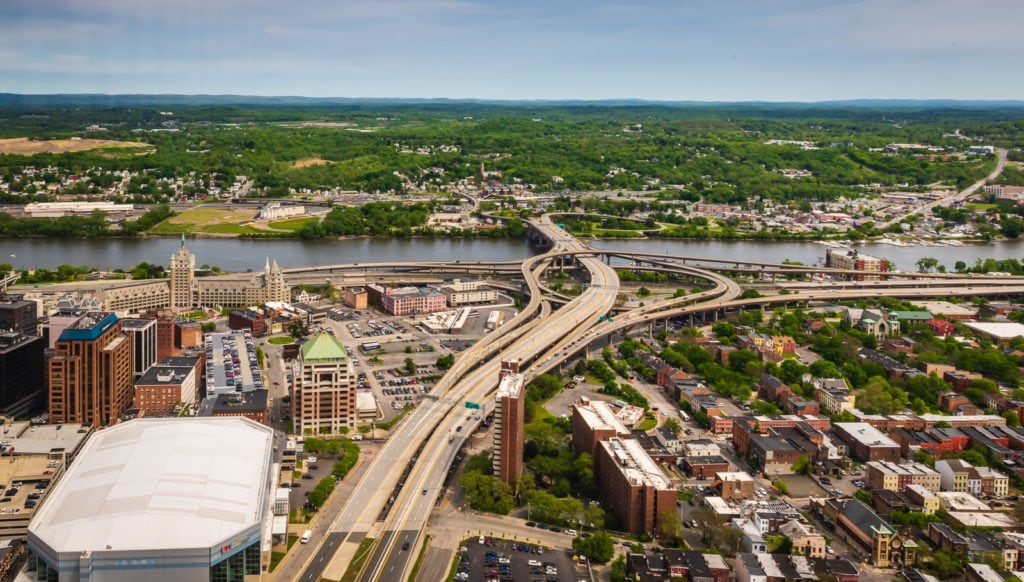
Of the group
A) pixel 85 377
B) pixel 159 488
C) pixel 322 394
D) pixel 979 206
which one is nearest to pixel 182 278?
pixel 85 377

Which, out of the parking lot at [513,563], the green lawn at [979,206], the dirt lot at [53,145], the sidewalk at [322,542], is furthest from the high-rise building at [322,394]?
the dirt lot at [53,145]

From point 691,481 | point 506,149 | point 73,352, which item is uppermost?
point 506,149

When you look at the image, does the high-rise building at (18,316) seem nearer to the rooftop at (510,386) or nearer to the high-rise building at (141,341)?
the high-rise building at (141,341)

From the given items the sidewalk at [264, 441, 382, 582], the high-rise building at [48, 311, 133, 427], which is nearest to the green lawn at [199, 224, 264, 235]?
the high-rise building at [48, 311, 133, 427]

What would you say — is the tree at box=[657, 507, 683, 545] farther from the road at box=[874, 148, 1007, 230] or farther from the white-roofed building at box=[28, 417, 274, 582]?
the road at box=[874, 148, 1007, 230]

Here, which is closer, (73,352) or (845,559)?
(845,559)

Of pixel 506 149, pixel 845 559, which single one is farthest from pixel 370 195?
pixel 845 559

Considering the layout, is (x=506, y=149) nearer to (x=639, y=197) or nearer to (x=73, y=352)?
(x=639, y=197)
